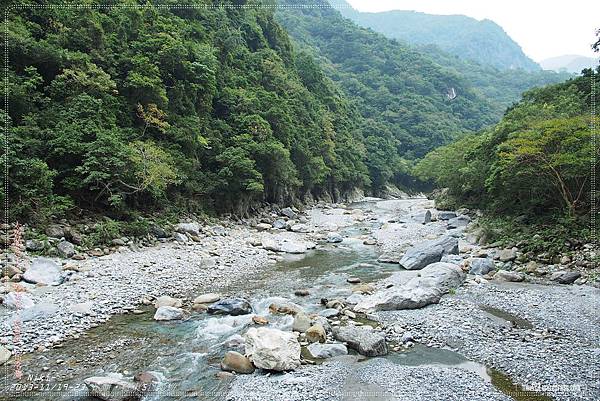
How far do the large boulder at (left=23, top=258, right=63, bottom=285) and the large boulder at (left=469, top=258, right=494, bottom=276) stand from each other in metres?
12.8

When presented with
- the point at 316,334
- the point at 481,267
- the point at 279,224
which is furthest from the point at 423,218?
the point at 316,334

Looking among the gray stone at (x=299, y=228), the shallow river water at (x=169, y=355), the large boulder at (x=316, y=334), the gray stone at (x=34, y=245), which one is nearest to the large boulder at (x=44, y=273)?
the gray stone at (x=34, y=245)

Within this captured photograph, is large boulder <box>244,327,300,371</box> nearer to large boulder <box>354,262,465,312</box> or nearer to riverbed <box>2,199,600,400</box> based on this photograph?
riverbed <box>2,199,600,400</box>

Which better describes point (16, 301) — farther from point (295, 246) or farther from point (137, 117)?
point (137, 117)

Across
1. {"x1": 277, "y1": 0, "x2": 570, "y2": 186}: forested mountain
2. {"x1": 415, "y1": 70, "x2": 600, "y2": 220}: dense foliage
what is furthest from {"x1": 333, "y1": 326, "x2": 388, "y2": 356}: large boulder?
{"x1": 277, "y1": 0, "x2": 570, "y2": 186}: forested mountain

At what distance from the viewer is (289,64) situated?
1869 inches

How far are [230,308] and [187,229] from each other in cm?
898

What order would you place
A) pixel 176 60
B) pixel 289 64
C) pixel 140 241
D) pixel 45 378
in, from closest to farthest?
pixel 45 378 < pixel 140 241 < pixel 176 60 < pixel 289 64

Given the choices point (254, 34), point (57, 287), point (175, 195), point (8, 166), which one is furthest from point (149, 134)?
point (254, 34)

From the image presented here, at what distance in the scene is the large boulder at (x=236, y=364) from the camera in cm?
695

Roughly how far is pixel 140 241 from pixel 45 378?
9346 millimetres

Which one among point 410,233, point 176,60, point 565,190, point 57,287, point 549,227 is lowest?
point 410,233

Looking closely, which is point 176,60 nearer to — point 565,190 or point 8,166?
point 8,166

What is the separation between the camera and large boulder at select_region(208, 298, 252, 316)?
996 centimetres
